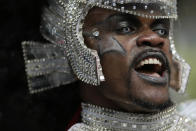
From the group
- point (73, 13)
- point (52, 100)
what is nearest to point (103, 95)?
point (73, 13)

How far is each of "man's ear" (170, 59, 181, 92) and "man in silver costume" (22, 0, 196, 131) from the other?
0.06 meters

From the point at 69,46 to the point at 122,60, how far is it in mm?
204

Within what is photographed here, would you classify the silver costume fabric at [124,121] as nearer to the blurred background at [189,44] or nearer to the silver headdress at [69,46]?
the silver headdress at [69,46]

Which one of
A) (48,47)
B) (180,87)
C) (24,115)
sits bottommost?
(24,115)

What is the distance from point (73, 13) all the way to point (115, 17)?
0.14m

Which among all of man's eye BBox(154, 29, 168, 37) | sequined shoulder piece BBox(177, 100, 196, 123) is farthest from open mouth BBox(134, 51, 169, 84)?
sequined shoulder piece BBox(177, 100, 196, 123)

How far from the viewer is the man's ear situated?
184 cm

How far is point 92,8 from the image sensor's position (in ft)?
5.56

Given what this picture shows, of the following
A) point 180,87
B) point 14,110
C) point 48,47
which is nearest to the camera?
point 180,87

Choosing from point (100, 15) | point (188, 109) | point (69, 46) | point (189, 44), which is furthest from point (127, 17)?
point (189, 44)

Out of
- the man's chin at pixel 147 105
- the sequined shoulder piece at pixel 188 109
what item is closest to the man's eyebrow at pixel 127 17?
the man's chin at pixel 147 105

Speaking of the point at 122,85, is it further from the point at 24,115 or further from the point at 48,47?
the point at 24,115

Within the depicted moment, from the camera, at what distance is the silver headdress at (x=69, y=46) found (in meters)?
1.65

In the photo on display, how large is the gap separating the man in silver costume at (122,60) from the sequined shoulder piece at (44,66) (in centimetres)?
13
